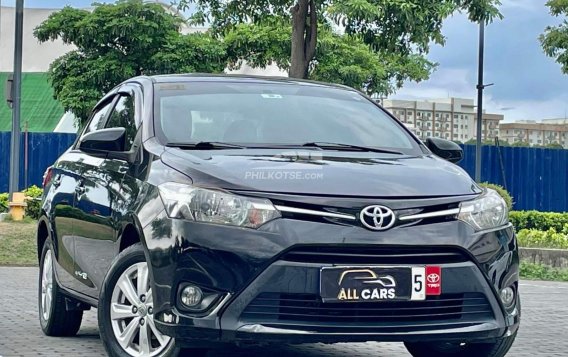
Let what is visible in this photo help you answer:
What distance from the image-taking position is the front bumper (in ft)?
16.5

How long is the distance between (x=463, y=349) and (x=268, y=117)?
1698mm

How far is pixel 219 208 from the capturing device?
514cm

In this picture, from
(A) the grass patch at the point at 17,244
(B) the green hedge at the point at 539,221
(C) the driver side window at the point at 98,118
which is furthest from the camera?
(B) the green hedge at the point at 539,221

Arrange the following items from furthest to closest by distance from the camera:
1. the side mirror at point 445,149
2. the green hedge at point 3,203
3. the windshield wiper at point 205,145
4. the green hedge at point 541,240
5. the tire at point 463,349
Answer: the green hedge at point 3,203, the green hedge at point 541,240, the side mirror at point 445,149, the windshield wiper at point 205,145, the tire at point 463,349

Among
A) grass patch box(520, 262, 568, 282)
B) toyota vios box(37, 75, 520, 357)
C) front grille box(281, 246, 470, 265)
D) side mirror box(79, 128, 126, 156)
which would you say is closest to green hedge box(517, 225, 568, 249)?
grass patch box(520, 262, 568, 282)

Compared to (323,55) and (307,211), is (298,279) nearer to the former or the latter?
(307,211)

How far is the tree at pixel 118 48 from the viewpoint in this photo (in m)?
31.1

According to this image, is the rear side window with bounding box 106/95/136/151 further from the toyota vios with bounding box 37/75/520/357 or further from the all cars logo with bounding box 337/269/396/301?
the all cars logo with bounding box 337/269/396/301

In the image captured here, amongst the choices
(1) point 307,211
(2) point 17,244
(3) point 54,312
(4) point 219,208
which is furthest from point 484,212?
(2) point 17,244

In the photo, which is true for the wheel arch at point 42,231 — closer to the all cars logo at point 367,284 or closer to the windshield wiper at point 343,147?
the windshield wiper at point 343,147

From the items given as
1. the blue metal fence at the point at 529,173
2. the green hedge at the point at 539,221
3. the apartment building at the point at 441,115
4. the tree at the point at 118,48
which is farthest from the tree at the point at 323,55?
the apartment building at the point at 441,115

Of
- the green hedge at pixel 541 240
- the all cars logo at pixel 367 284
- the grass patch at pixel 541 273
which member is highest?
the all cars logo at pixel 367 284

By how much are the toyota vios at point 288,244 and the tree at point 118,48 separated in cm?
2513

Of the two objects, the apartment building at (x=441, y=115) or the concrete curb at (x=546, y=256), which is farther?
the apartment building at (x=441, y=115)
